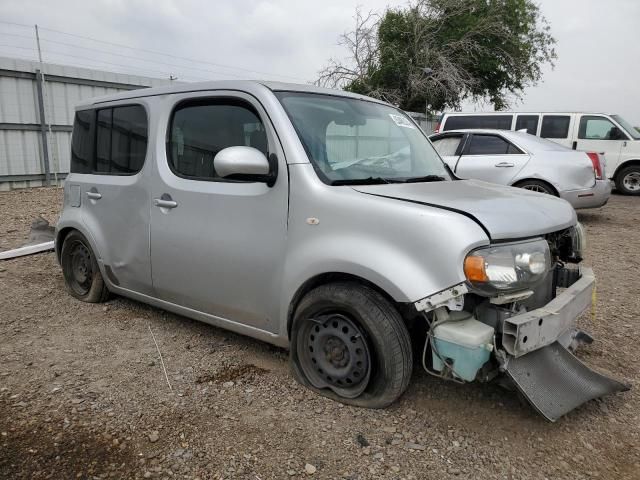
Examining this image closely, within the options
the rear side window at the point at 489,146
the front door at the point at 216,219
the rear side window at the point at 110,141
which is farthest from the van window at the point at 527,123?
the front door at the point at 216,219

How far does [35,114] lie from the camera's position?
10.8m

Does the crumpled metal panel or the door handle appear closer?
the crumpled metal panel

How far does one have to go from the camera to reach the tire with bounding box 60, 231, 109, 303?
4398 mm

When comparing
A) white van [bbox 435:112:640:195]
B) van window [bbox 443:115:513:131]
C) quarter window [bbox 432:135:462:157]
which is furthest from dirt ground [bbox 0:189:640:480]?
white van [bbox 435:112:640:195]

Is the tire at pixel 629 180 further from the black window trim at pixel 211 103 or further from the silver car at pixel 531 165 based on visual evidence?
the black window trim at pixel 211 103

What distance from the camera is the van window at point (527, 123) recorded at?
12273mm

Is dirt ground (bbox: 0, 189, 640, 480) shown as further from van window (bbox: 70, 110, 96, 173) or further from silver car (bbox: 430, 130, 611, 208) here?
silver car (bbox: 430, 130, 611, 208)

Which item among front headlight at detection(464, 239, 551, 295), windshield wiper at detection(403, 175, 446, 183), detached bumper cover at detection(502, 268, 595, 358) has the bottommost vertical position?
detached bumper cover at detection(502, 268, 595, 358)

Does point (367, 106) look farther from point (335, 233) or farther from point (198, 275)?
point (198, 275)

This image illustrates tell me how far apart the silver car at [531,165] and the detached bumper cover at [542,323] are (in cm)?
565

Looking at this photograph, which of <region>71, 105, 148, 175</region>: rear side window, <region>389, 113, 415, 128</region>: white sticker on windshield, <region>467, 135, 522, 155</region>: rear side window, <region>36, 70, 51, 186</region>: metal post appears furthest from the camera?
<region>36, 70, 51, 186</region>: metal post

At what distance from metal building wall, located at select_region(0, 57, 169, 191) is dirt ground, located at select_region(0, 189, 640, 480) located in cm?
801

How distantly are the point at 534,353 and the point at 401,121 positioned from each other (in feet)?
6.32

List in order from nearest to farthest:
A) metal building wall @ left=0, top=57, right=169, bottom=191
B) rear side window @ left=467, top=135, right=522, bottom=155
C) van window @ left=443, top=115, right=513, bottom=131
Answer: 1. rear side window @ left=467, top=135, right=522, bottom=155
2. metal building wall @ left=0, top=57, right=169, bottom=191
3. van window @ left=443, top=115, right=513, bottom=131
